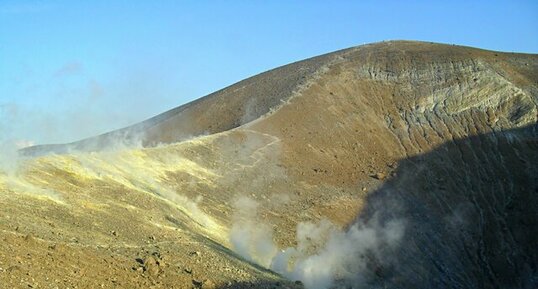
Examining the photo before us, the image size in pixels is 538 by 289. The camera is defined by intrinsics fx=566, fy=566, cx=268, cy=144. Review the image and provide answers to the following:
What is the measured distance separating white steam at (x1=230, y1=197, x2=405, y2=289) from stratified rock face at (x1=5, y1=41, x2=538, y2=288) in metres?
0.21

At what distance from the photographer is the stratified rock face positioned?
64.3ft

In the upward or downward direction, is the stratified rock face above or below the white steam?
above

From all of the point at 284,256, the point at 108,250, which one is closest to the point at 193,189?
the point at 284,256

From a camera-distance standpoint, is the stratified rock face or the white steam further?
the white steam

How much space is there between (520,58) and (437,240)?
22.9 metres

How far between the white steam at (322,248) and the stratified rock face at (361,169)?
210 millimetres

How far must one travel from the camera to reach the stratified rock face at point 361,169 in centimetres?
1959

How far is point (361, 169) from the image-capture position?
3372 cm

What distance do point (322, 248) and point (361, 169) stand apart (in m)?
10.1

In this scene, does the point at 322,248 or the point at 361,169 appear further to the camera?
the point at 361,169

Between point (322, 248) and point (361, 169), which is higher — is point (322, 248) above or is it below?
below

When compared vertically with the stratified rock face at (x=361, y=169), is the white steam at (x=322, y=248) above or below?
below

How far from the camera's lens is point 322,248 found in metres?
24.6

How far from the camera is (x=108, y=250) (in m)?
13.7
